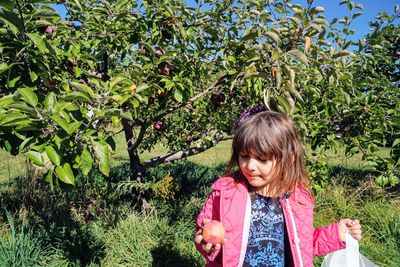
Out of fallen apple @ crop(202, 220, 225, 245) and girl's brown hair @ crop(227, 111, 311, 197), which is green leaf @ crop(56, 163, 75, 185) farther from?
girl's brown hair @ crop(227, 111, 311, 197)

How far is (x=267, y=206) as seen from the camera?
165 centimetres

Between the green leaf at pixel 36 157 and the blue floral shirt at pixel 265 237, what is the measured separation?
2.86 feet

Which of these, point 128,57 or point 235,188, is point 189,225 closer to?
point 128,57

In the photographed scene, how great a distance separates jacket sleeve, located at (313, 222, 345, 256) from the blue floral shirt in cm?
16

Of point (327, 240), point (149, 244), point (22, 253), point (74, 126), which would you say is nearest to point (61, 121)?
point (74, 126)

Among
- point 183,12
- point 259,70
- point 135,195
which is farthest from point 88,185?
point 259,70

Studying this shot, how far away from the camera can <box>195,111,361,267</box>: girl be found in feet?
4.99

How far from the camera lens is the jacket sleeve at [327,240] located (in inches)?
64.4

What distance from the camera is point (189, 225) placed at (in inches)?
126

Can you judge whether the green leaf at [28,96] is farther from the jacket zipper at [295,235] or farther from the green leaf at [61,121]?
the jacket zipper at [295,235]

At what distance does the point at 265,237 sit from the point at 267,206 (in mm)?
129

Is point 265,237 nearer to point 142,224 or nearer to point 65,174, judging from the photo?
point 65,174

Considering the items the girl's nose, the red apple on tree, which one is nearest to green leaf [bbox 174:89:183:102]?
the girl's nose

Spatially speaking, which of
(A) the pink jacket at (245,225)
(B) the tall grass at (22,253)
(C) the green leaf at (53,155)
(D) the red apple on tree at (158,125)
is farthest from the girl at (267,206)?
(D) the red apple on tree at (158,125)
